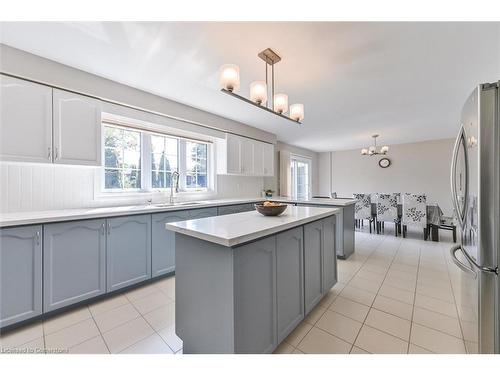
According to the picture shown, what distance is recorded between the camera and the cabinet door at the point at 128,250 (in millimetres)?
2049

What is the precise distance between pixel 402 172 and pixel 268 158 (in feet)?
15.5

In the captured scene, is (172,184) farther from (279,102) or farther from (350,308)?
(350,308)

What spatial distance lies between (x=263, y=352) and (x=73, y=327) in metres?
1.55

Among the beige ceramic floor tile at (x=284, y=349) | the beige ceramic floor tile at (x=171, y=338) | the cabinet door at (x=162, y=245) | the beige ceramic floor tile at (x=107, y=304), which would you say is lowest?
the beige ceramic floor tile at (x=107, y=304)

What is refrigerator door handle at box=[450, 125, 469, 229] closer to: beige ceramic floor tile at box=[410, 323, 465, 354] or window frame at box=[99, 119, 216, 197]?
beige ceramic floor tile at box=[410, 323, 465, 354]

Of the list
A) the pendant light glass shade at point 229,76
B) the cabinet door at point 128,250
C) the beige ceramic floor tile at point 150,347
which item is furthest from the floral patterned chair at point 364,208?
the beige ceramic floor tile at point 150,347

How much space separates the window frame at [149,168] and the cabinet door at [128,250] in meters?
0.62

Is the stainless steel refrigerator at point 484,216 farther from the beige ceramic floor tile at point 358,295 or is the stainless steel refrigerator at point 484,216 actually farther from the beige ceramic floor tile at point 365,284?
the beige ceramic floor tile at point 365,284

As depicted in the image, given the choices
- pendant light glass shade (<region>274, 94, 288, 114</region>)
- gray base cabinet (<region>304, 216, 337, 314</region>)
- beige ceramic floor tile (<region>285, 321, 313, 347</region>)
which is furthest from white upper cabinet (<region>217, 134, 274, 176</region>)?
beige ceramic floor tile (<region>285, 321, 313, 347</region>)

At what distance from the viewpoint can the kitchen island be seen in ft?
3.57

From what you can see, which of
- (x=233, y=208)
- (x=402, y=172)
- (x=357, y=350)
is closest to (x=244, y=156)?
(x=233, y=208)

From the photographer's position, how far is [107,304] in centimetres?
196

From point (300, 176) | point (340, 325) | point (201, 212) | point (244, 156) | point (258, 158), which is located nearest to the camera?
point (340, 325)

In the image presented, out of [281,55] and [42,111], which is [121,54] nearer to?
[42,111]
